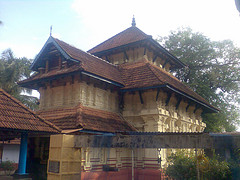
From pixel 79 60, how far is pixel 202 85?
15.6m

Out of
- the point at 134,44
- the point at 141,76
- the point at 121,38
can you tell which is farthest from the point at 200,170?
the point at 121,38

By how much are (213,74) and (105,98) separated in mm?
14528

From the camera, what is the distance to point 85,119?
10469 millimetres

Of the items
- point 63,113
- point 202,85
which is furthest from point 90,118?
point 202,85

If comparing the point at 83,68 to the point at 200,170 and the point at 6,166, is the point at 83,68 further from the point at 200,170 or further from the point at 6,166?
the point at 6,166

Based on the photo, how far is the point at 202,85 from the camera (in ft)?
76.6

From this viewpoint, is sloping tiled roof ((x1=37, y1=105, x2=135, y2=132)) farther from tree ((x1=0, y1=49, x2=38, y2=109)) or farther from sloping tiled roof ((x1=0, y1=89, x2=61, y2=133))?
tree ((x1=0, y1=49, x2=38, y2=109))

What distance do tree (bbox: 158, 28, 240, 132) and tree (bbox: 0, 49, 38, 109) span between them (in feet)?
57.2

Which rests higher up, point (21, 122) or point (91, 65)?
point (91, 65)

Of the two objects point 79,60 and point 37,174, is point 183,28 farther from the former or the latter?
point 37,174

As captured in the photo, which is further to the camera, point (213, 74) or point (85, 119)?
point (213, 74)

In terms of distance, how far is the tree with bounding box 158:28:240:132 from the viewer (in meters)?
23.5

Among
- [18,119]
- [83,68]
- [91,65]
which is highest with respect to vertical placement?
[91,65]

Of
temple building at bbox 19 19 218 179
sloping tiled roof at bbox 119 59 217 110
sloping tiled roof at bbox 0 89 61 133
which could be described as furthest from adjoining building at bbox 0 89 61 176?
sloping tiled roof at bbox 119 59 217 110
